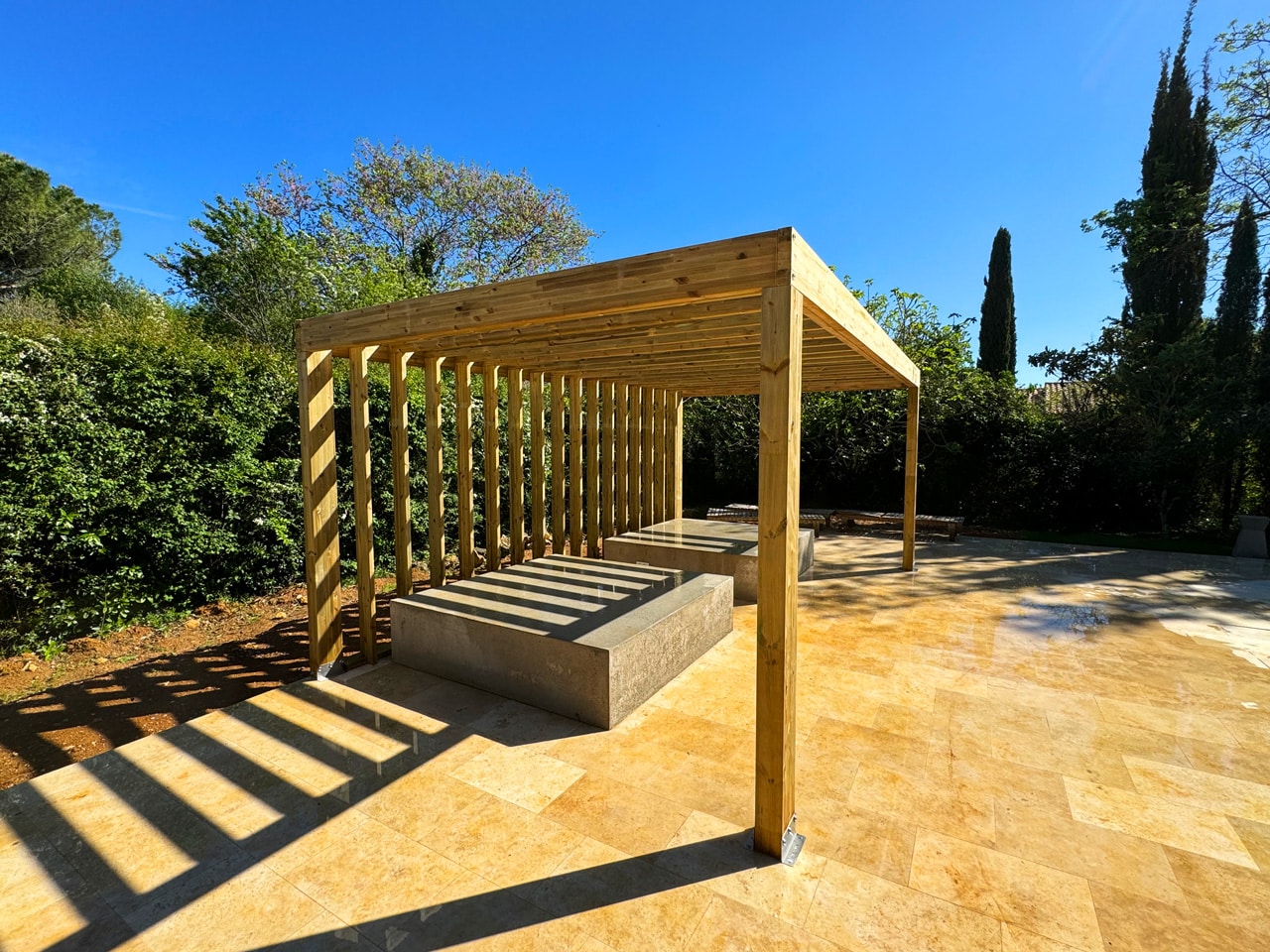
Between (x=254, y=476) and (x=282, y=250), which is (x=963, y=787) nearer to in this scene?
(x=254, y=476)

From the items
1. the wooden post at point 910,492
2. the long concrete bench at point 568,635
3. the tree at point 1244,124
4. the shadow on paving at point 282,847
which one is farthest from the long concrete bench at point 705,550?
the tree at point 1244,124

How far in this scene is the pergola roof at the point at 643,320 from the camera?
2234 millimetres

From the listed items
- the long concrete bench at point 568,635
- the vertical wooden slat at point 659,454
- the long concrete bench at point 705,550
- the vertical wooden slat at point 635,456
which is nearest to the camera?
the long concrete bench at point 568,635

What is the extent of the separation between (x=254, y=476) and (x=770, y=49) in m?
8.36

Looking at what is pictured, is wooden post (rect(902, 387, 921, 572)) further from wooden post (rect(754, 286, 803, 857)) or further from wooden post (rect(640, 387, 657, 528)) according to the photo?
wooden post (rect(754, 286, 803, 857))

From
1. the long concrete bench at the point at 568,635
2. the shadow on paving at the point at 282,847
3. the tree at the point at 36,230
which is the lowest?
the shadow on paving at the point at 282,847

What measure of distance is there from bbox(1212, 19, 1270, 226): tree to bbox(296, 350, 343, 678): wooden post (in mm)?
15821

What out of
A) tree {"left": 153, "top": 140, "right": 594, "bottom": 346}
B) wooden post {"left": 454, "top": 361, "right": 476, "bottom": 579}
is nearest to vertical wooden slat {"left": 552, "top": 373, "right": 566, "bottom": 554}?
wooden post {"left": 454, "top": 361, "right": 476, "bottom": 579}

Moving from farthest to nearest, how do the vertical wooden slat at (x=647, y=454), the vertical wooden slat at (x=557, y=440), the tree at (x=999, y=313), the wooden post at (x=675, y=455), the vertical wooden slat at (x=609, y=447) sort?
the tree at (x=999, y=313) < the wooden post at (x=675, y=455) < the vertical wooden slat at (x=647, y=454) < the vertical wooden slat at (x=609, y=447) < the vertical wooden slat at (x=557, y=440)

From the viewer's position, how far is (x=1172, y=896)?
1915mm

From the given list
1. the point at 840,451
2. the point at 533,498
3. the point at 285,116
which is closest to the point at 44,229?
the point at 285,116

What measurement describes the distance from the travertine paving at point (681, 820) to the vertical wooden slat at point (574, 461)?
3381 mm

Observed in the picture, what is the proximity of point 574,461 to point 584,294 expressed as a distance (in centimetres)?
437

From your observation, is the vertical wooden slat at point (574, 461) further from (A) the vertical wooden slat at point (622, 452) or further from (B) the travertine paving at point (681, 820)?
(B) the travertine paving at point (681, 820)
